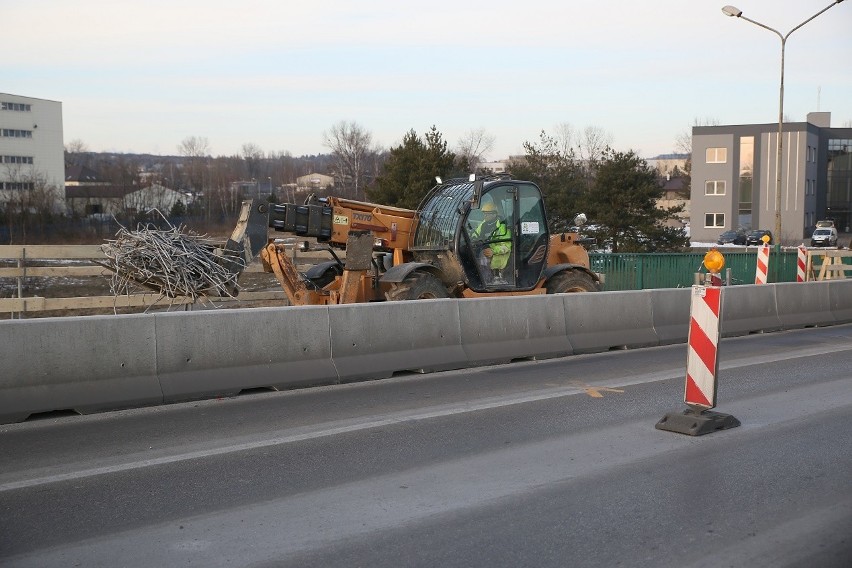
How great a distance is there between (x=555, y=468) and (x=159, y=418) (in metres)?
3.76

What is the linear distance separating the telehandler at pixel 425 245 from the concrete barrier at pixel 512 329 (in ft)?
6.50

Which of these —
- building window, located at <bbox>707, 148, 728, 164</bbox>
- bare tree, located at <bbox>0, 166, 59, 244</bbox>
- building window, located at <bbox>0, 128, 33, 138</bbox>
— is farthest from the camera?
building window, located at <bbox>0, 128, 33, 138</bbox>

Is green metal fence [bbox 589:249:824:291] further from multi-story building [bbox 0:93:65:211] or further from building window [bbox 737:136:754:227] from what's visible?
multi-story building [bbox 0:93:65:211]

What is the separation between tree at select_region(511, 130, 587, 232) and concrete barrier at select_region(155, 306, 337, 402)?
23523 mm

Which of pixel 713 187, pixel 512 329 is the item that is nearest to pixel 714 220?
pixel 713 187

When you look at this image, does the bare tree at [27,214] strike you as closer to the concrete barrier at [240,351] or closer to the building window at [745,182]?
the concrete barrier at [240,351]

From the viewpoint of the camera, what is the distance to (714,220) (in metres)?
76.9

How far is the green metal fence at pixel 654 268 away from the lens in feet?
68.3

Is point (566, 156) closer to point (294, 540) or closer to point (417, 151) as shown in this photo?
point (417, 151)

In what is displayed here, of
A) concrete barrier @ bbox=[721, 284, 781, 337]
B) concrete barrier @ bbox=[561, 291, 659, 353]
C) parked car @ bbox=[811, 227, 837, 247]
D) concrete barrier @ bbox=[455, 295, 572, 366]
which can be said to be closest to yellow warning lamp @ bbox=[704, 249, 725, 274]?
concrete barrier @ bbox=[455, 295, 572, 366]

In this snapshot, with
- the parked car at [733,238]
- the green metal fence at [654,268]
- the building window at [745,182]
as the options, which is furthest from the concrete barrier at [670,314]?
the building window at [745,182]

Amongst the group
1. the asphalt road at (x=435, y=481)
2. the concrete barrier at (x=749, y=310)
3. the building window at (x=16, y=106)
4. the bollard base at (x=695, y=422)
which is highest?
A: the building window at (x=16, y=106)

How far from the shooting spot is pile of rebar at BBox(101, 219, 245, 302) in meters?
12.0

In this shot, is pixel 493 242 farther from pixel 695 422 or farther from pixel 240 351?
pixel 695 422
